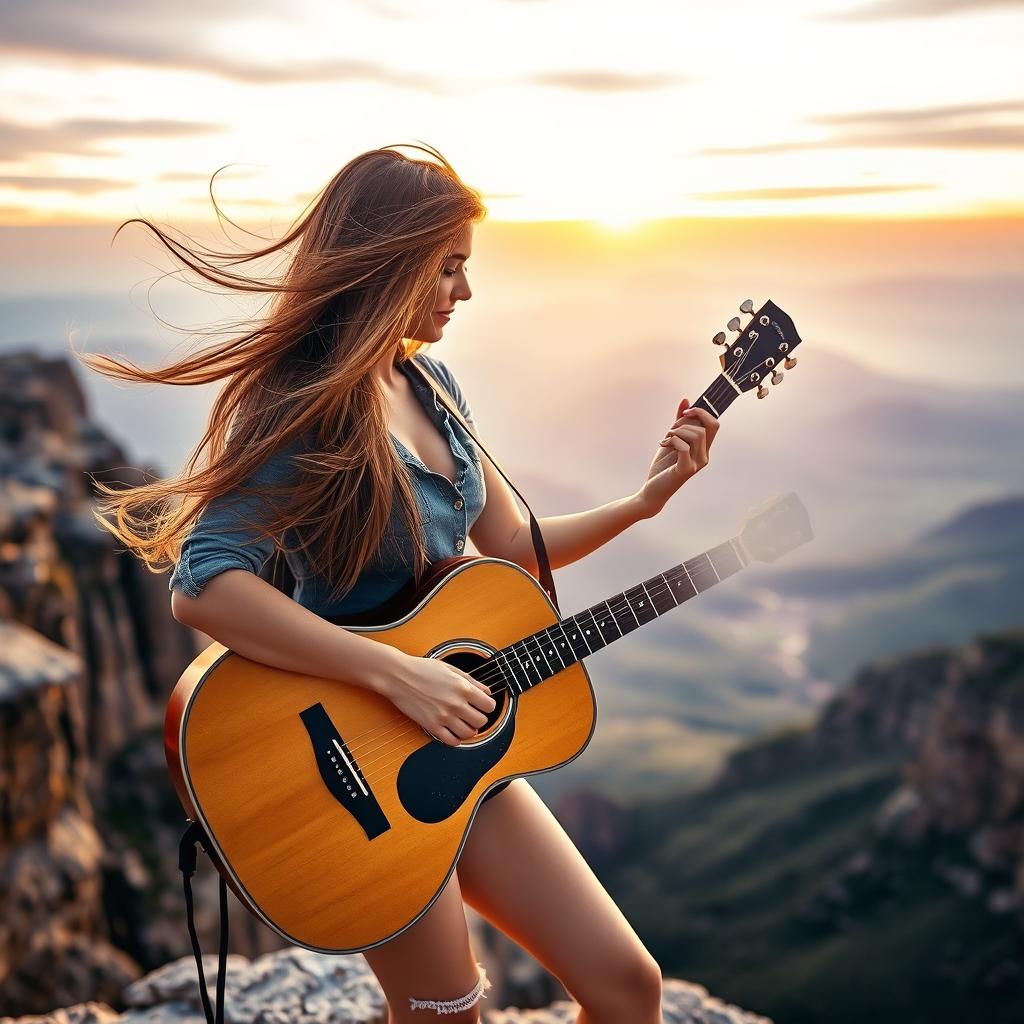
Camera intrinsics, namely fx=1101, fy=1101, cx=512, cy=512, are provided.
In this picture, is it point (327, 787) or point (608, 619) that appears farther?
point (608, 619)

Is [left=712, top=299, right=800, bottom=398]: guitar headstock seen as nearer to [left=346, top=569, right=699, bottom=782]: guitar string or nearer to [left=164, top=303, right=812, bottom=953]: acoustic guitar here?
[left=164, top=303, right=812, bottom=953]: acoustic guitar

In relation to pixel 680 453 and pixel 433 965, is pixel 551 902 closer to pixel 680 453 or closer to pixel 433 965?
pixel 433 965

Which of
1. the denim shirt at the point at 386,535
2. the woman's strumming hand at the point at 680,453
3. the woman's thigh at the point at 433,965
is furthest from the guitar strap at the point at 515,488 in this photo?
the woman's thigh at the point at 433,965

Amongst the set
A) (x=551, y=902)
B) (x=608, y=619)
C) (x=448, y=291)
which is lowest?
(x=551, y=902)

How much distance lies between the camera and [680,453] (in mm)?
3311

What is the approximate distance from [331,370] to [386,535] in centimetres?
46

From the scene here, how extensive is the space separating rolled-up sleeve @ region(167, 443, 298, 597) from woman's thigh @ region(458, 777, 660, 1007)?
2.99 feet

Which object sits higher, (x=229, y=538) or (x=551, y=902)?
(x=229, y=538)

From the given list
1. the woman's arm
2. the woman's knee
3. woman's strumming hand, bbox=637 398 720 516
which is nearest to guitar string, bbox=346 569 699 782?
the woman's arm

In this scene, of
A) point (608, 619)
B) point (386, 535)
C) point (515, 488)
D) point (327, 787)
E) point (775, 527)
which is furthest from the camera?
point (515, 488)

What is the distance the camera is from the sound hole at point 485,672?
2.99 m

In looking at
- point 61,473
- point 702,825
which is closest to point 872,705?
point 702,825

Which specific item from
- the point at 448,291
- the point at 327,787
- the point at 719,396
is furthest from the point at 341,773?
the point at 719,396

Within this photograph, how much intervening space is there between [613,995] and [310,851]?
33.5 inches
